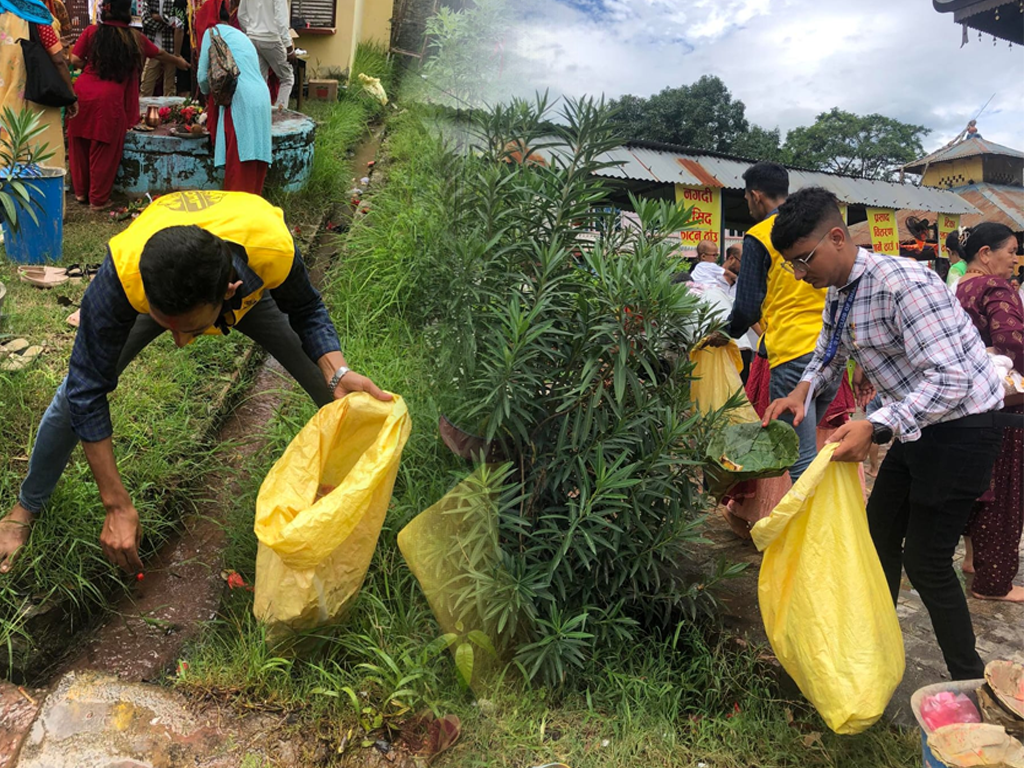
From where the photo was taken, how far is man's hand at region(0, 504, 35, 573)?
7.32 ft

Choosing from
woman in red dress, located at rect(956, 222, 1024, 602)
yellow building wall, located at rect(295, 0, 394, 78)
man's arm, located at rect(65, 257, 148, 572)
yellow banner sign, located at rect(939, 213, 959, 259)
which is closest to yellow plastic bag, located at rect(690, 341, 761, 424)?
woman in red dress, located at rect(956, 222, 1024, 602)

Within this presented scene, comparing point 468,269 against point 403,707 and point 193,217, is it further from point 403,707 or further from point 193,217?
point 403,707

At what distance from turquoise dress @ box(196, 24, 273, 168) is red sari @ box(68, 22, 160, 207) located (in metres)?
0.56

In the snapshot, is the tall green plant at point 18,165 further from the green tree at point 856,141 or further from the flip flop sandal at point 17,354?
the green tree at point 856,141

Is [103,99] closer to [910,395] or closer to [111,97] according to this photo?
[111,97]

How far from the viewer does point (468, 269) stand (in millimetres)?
2160

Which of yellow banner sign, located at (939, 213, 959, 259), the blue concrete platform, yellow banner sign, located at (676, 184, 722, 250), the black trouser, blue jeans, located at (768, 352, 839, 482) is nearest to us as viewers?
the black trouser

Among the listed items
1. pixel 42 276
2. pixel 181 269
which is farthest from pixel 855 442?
pixel 42 276

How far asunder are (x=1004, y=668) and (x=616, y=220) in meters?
1.54

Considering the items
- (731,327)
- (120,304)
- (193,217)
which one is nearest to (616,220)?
(731,327)

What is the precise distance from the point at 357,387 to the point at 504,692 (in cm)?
97

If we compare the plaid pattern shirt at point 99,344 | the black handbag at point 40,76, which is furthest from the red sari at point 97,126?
the plaid pattern shirt at point 99,344

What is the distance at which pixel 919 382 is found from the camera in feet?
6.57

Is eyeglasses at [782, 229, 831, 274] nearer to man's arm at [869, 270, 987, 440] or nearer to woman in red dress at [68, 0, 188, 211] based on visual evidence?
man's arm at [869, 270, 987, 440]
